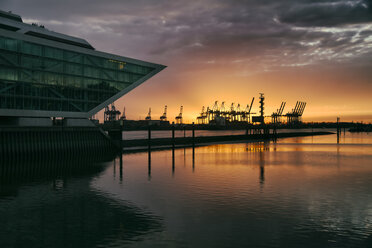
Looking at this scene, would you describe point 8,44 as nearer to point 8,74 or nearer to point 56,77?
point 8,74

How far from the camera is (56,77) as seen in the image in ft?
189

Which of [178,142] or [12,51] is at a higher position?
[12,51]

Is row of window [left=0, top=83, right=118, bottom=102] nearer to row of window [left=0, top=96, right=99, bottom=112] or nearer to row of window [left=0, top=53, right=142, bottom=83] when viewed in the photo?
row of window [left=0, top=96, right=99, bottom=112]

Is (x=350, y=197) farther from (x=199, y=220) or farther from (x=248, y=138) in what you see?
(x=248, y=138)

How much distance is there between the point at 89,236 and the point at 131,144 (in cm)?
6052

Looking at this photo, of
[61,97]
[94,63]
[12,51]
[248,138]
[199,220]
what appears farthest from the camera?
[248,138]

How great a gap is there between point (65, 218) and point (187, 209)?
7.38m

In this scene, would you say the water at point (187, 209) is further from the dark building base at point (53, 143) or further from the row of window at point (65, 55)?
the row of window at point (65, 55)

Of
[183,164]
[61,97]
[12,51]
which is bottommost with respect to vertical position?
[183,164]

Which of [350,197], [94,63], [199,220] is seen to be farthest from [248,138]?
[199,220]

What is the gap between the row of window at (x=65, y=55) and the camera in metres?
51.3

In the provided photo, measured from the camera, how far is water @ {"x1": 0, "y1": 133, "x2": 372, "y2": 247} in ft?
53.5

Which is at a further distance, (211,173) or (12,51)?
(12,51)

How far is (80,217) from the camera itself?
66.3 ft
